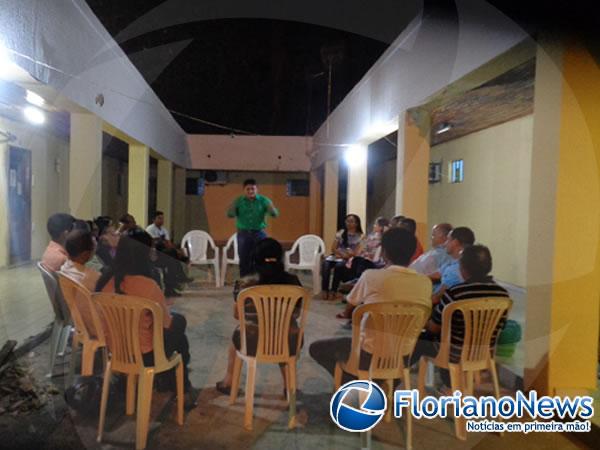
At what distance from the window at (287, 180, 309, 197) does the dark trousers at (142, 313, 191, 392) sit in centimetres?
1154

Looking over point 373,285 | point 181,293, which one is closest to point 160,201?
point 181,293

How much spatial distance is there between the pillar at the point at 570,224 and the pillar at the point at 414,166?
2325 millimetres

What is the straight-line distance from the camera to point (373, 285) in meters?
3.05

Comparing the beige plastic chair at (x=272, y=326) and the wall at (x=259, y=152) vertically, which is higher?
the wall at (x=259, y=152)

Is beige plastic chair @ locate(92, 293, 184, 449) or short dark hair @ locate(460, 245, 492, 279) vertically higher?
short dark hair @ locate(460, 245, 492, 279)

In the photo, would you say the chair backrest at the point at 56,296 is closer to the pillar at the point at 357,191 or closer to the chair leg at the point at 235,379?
the chair leg at the point at 235,379

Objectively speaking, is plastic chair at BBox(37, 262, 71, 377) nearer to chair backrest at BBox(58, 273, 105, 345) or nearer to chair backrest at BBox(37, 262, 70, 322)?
chair backrest at BBox(37, 262, 70, 322)

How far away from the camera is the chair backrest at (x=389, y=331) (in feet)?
9.27

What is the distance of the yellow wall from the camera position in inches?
125

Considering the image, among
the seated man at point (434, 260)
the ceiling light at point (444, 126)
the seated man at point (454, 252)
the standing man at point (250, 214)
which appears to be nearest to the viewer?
the seated man at point (454, 252)

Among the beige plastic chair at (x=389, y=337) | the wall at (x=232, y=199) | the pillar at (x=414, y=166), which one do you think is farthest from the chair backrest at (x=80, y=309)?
the wall at (x=232, y=199)

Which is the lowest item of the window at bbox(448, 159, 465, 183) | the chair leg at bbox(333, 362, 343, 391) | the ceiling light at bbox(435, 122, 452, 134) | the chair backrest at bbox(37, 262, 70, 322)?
the chair leg at bbox(333, 362, 343, 391)

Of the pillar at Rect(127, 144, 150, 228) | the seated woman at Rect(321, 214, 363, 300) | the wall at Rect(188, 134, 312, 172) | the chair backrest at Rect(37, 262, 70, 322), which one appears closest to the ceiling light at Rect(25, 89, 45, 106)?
the pillar at Rect(127, 144, 150, 228)

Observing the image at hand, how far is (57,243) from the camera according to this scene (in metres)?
4.09
